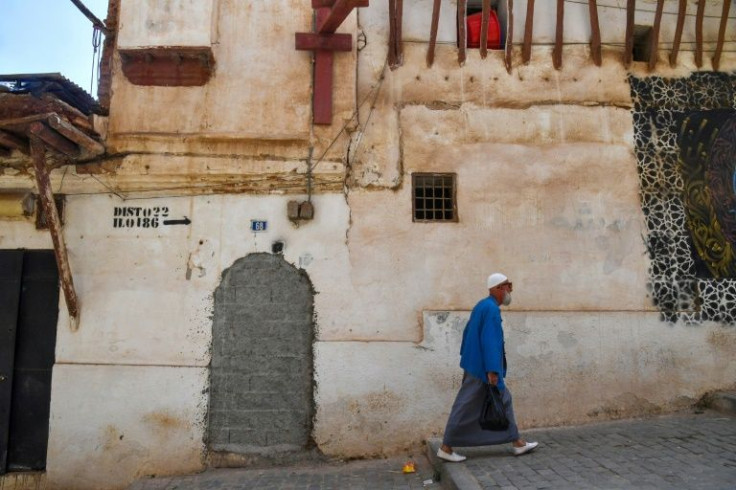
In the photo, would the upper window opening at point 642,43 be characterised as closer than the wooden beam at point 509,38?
No

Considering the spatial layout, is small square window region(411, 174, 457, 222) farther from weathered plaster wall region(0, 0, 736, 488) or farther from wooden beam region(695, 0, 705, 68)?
wooden beam region(695, 0, 705, 68)

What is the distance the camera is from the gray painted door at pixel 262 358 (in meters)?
6.47

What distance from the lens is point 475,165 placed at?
23.4 feet

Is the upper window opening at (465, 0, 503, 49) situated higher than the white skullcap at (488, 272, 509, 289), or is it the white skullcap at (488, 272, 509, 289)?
the upper window opening at (465, 0, 503, 49)

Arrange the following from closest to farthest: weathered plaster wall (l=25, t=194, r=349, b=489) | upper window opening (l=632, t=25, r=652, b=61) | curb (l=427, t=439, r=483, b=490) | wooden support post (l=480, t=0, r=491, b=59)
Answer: curb (l=427, t=439, r=483, b=490), weathered plaster wall (l=25, t=194, r=349, b=489), wooden support post (l=480, t=0, r=491, b=59), upper window opening (l=632, t=25, r=652, b=61)

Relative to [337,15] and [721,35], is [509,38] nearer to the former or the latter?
[337,15]

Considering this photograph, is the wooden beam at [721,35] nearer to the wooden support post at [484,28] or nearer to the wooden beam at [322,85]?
the wooden support post at [484,28]

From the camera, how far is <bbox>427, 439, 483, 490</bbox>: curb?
473 centimetres

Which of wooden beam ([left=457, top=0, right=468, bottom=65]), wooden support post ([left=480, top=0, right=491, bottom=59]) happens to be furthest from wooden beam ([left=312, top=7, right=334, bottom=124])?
wooden support post ([left=480, top=0, right=491, bottom=59])

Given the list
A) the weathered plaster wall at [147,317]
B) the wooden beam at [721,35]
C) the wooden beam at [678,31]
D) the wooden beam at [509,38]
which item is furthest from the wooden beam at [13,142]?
the wooden beam at [721,35]

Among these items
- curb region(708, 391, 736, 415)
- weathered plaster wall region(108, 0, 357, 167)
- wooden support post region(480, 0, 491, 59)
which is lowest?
curb region(708, 391, 736, 415)

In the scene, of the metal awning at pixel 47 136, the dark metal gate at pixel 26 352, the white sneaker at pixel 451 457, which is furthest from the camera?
the dark metal gate at pixel 26 352

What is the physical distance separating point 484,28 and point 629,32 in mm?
2037

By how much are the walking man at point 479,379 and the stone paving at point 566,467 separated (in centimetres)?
24
